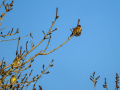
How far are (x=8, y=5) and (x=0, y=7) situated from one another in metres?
0.35

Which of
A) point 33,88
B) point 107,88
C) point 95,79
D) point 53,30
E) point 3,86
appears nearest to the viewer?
point 53,30

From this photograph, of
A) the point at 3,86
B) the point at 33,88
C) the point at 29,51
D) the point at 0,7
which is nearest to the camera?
the point at 29,51

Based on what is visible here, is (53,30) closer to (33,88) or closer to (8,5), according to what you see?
(33,88)

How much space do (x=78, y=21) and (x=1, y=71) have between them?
7.62ft

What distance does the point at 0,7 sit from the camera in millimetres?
6277

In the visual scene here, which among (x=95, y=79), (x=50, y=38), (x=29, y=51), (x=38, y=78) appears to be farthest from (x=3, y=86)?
(x=95, y=79)

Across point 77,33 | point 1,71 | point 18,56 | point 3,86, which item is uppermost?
point 77,33

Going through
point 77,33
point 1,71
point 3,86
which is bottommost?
point 3,86

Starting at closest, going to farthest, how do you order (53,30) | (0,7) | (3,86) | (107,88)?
(53,30) < (3,86) < (107,88) < (0,7)

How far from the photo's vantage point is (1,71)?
3.67 metres

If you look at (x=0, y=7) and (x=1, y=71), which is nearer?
(x=1, y=71)

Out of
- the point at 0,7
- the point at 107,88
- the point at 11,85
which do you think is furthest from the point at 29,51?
the point at 0,7

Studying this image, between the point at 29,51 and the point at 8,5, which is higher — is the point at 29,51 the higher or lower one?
the lower one

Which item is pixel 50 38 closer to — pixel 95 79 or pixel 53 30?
pixel 53 30
